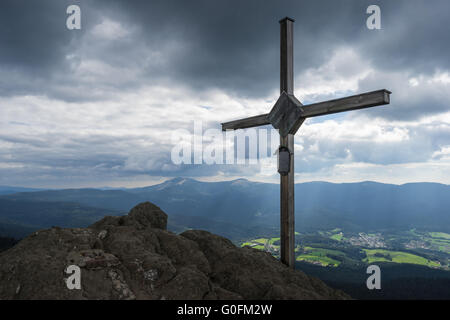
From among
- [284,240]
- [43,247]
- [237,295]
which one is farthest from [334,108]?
[43,247]

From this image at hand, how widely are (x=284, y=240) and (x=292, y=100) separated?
12.7 feet

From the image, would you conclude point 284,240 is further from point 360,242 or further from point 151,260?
point 360,242

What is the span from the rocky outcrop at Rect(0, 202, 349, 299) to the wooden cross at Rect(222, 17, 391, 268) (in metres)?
1.15

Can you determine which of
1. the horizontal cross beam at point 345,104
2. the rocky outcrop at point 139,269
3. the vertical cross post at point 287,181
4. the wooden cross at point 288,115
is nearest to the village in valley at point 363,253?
the vertical cross post at point 287,181

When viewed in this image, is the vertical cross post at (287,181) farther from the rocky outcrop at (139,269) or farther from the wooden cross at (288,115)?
the rocky outcrop at (139,269)

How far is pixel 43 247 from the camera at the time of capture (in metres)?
5.06

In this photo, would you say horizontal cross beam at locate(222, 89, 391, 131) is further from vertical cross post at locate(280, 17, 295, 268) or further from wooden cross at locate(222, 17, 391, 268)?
vertical cross post at locate(280, 17, 295, 268)

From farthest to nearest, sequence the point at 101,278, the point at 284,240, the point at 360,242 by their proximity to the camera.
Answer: the point at 360,242 → the point at 284,240 → the point at 101,278

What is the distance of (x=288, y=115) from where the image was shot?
741 centimetres

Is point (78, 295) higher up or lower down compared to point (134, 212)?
lower down

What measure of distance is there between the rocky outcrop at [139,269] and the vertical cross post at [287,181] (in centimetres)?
103

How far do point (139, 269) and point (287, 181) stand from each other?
171 inches

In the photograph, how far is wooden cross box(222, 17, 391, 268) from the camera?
269 inches

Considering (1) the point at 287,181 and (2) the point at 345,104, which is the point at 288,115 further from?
(1) the point at 287,181
